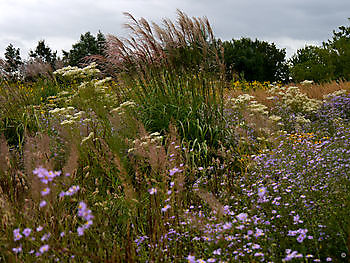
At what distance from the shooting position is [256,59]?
20000 mm

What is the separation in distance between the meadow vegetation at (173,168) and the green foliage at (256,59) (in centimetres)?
1191

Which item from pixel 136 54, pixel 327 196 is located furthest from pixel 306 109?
pixel 327 196

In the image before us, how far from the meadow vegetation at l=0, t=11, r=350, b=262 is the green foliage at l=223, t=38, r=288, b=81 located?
39.1 feet

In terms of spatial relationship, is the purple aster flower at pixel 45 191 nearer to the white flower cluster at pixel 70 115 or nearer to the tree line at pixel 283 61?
the white flower cluster at pixel 70 115

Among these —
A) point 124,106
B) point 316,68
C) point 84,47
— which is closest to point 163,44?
point 124,106

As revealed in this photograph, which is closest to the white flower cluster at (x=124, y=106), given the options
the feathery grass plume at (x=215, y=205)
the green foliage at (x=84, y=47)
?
the feathery grass plume at (x=215, y=205)

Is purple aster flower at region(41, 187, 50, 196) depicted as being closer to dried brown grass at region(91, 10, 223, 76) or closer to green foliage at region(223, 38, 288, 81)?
dried brown grass at region(91, 10, 223, 76)


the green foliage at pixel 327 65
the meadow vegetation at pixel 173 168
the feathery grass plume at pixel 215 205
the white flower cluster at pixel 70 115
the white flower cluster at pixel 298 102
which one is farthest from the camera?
the green foliage at pixel 327 65

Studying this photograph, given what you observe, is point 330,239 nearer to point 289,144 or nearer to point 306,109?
point 289,144

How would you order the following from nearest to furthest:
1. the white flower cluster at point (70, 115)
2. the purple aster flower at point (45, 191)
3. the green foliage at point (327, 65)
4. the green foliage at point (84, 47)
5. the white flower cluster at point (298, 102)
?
1. the purple aster flower at point (45, 191)
2. the white flower cluster at point (70, 115)
3. the white flower cluster at point (298, 102)
4. the green foliage at point (327, 65)
5. the green foliage at point (84, 47)

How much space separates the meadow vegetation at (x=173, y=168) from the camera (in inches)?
91.8

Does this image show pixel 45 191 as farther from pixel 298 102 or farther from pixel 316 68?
pixel 316 68

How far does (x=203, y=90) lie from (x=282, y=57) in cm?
1756

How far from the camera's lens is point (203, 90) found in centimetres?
549
